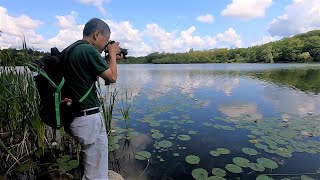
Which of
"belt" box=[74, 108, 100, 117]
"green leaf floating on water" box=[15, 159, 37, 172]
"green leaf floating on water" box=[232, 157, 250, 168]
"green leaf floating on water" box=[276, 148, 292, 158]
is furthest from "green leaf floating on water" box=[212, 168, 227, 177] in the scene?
"green leaf floating on water" box=[15, 159, 37, 172]

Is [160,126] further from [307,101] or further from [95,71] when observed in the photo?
[307,101]

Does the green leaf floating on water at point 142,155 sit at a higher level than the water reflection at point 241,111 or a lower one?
lower

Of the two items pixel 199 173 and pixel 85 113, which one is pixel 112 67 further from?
pixel 199 173

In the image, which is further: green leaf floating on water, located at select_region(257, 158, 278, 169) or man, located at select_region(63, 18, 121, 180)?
green leaf floating on water, located at select_region(257, 158, 278, 169)

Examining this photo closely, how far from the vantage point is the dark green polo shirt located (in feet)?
7.75

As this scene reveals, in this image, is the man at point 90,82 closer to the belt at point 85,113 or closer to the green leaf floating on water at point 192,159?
the belt at point 85,113

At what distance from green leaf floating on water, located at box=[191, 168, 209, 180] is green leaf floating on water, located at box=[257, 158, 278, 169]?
3.61 feet

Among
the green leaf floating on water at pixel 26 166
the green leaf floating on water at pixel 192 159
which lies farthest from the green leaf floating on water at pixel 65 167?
the green leaf floating on water at pixel 192 159

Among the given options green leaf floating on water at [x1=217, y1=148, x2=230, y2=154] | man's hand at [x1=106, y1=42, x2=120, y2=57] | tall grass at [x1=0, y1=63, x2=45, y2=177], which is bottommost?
green leaf floating on water at [x1=217, y1=148, x2=230, y2=154]

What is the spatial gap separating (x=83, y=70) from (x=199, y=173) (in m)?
2.87

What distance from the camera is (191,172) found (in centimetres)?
455

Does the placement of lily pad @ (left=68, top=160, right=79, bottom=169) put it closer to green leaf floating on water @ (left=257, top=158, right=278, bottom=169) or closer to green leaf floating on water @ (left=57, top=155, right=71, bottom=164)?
green leaf floating on water @ (left=57, top=155, right=71, bottom=164)

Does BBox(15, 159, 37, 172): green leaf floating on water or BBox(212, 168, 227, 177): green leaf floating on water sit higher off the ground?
BBox(15, 159, 37, 172): green leaf floating on water

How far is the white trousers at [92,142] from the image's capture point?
252 centimetres
